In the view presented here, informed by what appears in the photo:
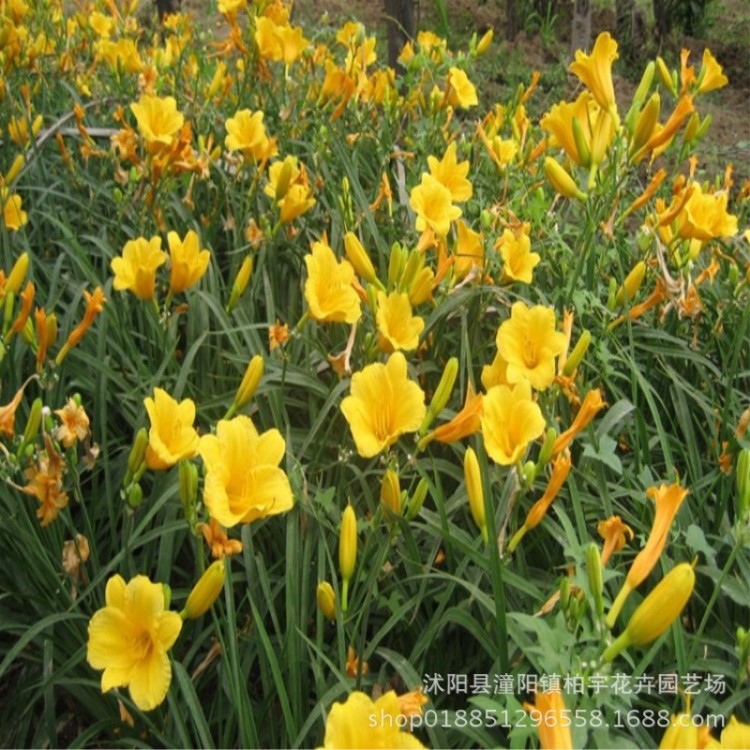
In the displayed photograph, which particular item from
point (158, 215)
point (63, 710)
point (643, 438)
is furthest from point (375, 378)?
point (158, 215)

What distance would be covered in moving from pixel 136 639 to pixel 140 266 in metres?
0.65

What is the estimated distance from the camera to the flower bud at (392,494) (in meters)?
1.13

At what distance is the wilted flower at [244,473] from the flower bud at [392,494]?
15 cm

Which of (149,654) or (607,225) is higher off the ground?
(607,225)

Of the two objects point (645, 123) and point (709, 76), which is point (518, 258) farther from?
point (709, 76)

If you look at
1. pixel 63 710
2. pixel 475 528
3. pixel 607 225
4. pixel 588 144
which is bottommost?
pixel 63 710

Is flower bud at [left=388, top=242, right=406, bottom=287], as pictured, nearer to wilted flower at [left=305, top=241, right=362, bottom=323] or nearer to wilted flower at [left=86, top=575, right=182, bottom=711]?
wilted flower at [left=305, top=241, right=362, bottom=323]

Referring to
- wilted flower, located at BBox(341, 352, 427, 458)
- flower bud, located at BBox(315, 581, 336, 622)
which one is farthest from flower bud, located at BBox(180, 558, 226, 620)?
wilted flower, located at BBox(341, 352, 427, 458)

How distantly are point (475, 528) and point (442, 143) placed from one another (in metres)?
1.46

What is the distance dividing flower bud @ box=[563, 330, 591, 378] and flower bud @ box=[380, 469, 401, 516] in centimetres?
38

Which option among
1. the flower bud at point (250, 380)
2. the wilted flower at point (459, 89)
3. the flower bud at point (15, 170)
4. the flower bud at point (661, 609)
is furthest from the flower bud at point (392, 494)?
the wilted flower at point (459, 89)

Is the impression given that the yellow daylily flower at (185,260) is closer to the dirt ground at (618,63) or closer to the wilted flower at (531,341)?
the wilted flower at (531,341)

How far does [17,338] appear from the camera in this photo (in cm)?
163

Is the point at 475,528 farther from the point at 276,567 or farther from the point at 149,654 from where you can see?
the point at 149,654
